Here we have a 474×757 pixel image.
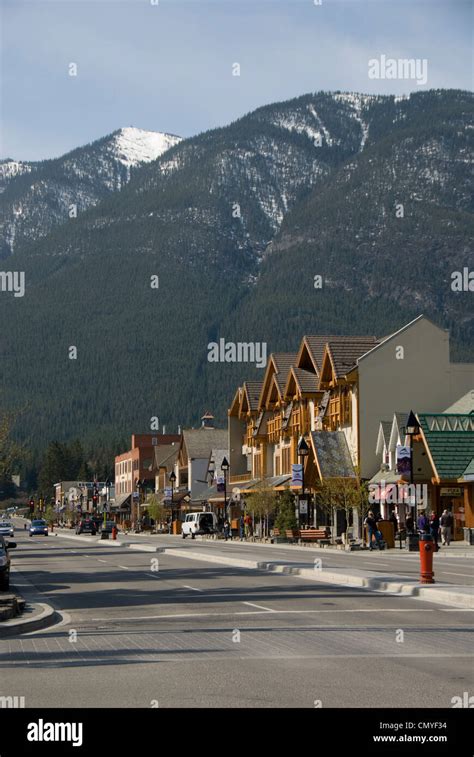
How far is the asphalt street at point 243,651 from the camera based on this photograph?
39.4 feet

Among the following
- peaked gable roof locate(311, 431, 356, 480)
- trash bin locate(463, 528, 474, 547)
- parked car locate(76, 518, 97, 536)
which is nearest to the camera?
trash bin locate(463, 528, 474, 547)

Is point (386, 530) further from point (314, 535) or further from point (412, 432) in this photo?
point (314, 535)

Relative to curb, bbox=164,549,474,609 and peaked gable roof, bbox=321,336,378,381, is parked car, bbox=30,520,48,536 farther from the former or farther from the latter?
curb, bbox=164,549,474,609

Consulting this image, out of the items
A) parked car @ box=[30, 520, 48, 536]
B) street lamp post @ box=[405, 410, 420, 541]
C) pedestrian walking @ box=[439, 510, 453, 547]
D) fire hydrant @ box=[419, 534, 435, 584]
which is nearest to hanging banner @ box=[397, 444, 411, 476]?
street lamp post @ box=[405, 410, 420, 541]

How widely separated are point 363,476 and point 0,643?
5305cm

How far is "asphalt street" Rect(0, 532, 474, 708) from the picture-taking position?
472 inches

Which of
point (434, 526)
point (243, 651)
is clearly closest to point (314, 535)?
point (434, 526)

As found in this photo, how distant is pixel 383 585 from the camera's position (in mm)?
26453

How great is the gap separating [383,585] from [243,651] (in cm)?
1141

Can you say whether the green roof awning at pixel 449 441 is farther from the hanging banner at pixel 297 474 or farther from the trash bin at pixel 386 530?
the hanging banner at pixel 297 474

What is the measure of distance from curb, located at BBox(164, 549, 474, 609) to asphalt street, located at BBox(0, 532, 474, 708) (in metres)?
0.62

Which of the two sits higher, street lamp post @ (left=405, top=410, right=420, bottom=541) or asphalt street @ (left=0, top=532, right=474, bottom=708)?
street lamp post @ (left=405, top=410, right=420, bottom=541)
